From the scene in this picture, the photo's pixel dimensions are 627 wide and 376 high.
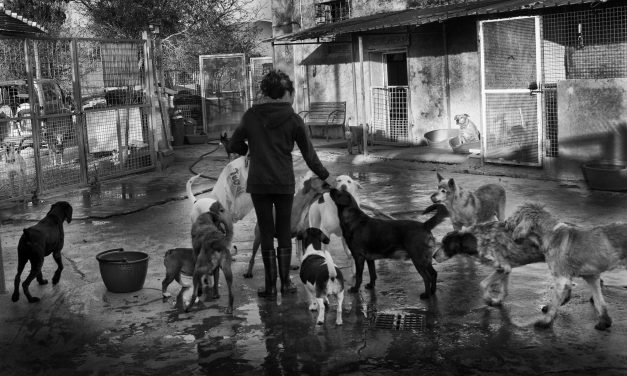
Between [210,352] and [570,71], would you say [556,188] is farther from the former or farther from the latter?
[210,352]

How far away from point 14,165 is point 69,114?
1596mm

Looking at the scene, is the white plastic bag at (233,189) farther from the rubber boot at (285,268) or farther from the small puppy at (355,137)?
the small puppy at (355,137)

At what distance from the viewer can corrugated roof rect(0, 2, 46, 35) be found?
12.5 metres

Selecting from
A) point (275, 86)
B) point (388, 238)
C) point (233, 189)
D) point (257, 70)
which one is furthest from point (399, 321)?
point (257, 70)

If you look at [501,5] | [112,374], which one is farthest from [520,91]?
[112,374]

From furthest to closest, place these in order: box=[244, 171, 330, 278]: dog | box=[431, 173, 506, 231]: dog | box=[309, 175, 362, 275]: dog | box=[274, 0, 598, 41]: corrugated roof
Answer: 1. box=[274, 0, 598, 41]: corrugated roof
2. box=[431, 173, 506, 231]: dog
3. box=[244, 171, 330, 278]: dog
4. box=[309, 175, 362, 275]: dog

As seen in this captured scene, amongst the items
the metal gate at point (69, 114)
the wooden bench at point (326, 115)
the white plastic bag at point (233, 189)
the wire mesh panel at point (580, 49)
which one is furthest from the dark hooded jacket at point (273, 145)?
the wooden bench at point (326, 115)

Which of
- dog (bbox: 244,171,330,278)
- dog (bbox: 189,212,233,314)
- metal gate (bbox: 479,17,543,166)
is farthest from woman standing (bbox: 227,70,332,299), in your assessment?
metal gate (bbox: 479,17,543,166)

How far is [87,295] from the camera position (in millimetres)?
7898

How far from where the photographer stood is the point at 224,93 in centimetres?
2775

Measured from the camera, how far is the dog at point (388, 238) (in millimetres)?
7168

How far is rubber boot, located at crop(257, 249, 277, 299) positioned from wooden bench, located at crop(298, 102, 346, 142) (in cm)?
1561

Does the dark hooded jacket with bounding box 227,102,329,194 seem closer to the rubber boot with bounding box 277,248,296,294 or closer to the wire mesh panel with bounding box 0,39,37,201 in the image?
the rubber boot with bounding box 277,248,296,294

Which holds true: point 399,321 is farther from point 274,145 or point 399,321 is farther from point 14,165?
point 14,165
